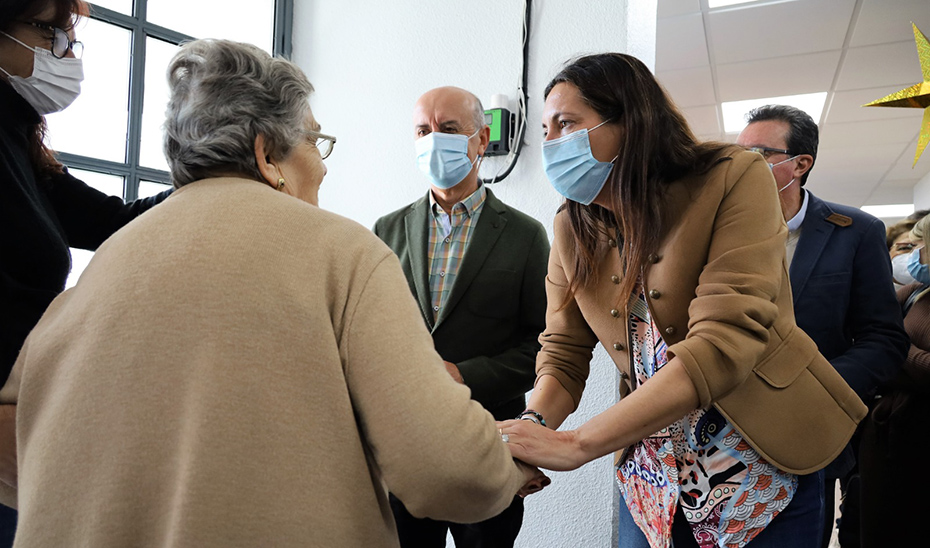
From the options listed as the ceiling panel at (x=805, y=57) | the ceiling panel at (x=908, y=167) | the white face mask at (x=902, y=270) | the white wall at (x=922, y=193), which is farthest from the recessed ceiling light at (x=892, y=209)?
the white face mask at (x=902, y=270)

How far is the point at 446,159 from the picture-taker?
1961mm

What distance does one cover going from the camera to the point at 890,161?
7141 mm

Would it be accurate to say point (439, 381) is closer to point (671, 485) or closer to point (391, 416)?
point (391, 416)

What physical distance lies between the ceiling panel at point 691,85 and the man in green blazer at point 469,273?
3210mm

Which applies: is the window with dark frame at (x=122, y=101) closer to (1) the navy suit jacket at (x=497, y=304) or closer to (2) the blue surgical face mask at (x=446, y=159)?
(2) the blue surgical face mask at (x=446, y=159)

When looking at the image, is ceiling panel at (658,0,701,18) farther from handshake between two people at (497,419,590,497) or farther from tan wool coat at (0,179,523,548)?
tan wool coat at (0,179,523,548)

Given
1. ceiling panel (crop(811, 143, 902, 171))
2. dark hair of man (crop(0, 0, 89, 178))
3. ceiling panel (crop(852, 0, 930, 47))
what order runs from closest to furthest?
dark hair of man (crop(0, 0, 89, 178)) < ceiling panel (crop(852, 0, 930, 47)) < ceiling panel (crop(811, 143, 902, 171))

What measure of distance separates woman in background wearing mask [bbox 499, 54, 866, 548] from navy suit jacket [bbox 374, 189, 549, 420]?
0.45 meters

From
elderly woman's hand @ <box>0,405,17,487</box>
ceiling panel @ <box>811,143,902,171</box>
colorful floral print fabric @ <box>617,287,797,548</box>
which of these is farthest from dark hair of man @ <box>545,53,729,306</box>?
ceiling panel @ <box>811,143,902,171</box>

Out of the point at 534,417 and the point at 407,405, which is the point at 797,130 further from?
the point at 407,405

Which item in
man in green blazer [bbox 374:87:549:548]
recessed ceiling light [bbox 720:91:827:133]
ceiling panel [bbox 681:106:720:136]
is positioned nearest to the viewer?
man in green blazer [bbox 374:87:549:548]

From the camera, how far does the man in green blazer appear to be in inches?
67.4

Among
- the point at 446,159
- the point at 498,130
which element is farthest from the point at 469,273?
the point at 498,130

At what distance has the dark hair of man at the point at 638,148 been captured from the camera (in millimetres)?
1220
